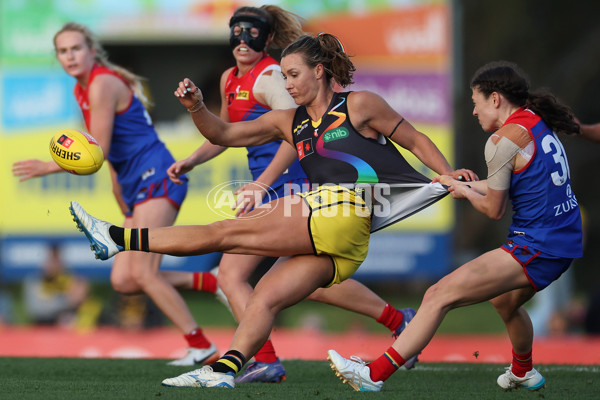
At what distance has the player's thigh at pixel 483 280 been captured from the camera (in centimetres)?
498

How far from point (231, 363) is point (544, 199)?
186cm

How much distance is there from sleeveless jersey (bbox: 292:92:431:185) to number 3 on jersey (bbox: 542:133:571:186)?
76cm

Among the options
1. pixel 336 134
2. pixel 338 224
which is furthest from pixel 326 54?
pixel 338 224

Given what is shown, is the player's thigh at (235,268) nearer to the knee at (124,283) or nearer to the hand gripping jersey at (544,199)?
the knee at (124,283)

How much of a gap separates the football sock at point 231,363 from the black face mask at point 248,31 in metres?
2.26

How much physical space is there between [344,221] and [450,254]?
7080 millimetres

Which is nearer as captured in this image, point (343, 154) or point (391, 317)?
point (343, 154)

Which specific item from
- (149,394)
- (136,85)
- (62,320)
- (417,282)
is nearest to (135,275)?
(136,85)

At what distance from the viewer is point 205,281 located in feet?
23.3

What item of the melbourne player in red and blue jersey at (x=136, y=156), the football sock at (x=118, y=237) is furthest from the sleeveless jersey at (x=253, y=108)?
the football sock at (x=118, y=237)

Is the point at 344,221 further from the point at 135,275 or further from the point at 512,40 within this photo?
the point at 512,40

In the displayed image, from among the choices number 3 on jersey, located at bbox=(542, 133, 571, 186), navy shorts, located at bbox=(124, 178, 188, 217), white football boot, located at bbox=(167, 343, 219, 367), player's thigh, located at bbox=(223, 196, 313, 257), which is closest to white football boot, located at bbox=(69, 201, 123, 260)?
player's thigh, located at bbox=(223, 196, 313, 257)

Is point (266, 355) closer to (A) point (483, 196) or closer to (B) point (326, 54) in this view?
(A) point (483, 196)

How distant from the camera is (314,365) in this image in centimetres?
694
